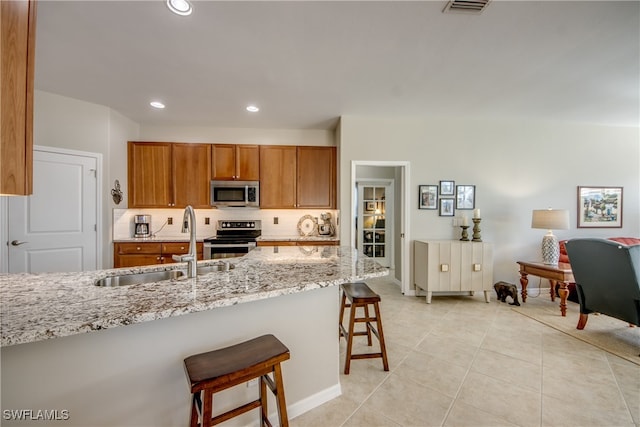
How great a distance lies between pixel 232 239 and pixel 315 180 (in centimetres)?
154

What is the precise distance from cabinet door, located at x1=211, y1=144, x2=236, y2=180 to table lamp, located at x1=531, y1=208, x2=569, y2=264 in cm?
437

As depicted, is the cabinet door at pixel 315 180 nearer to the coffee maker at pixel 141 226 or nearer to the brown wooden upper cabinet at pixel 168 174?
the brown wooden upper cabinet at pixel 168 174

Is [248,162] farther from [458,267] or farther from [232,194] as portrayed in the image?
[458,267]

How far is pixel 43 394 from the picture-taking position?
40.8 inches

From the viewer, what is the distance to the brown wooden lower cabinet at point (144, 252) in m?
3.72

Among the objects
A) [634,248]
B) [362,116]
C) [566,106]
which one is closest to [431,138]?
[362,116]

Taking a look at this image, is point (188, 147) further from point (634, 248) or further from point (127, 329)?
point (634, 248)

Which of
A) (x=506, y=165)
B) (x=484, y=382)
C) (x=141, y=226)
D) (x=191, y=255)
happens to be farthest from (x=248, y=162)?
(x=506, y=165)

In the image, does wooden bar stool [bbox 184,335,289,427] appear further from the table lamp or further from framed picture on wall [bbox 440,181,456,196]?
the table lamp

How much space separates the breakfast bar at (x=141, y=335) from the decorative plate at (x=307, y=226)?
2.71 metres

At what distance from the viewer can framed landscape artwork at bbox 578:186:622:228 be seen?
4191 mm

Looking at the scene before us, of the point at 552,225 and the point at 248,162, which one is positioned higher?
the point at 248,162

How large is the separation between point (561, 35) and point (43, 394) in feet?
12.2

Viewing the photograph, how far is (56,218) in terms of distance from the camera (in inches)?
125
